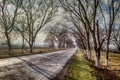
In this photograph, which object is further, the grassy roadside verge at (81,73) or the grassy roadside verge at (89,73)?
the grassy roadside verge at (89,73)

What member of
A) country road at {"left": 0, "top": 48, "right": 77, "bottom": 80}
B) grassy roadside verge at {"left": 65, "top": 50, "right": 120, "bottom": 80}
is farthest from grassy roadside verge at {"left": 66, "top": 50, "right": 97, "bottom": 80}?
country road at {"left": 0, "top": 48, "right": 77, "bottom": 80}

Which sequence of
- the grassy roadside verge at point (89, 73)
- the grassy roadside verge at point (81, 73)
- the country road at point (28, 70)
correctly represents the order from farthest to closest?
the grassy roadside verge at point (89, 73)
the grassy roadside verge at point (81, 73)
the country road at point (28, 70)

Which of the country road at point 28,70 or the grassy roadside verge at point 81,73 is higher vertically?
the country road at point 28,70

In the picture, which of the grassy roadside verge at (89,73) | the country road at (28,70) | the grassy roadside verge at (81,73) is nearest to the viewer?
→ the country road at (28,70)

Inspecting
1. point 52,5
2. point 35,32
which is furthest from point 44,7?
point 35,32

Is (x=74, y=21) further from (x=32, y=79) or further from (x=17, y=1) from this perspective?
(x=32, y=79)

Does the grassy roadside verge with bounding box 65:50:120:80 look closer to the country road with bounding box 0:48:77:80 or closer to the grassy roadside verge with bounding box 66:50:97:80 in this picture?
the grassy roadside verge with bounding box 66:50:97:80

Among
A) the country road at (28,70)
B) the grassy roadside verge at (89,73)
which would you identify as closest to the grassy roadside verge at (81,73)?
Answer: the grassy roadside verge at (89,73)

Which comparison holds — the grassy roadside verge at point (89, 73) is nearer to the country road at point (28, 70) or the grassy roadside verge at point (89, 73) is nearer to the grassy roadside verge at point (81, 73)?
the grassy roadside verge at point (81, 73)

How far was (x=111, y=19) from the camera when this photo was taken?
26094 mm

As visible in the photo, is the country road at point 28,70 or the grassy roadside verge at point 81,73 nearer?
the country road at point 28,70

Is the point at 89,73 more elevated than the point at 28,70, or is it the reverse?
the point at 28,70

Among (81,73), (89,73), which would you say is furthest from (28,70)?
(89,73)

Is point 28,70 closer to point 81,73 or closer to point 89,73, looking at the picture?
point 81,73
